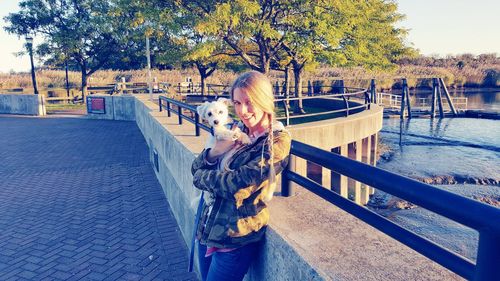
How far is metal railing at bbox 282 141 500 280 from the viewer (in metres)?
1.15

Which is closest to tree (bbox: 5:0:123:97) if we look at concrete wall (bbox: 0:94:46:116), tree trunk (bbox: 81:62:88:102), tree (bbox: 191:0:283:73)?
tree trunk (bbox: 81:62:88:102)

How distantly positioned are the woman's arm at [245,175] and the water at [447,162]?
7227 mm

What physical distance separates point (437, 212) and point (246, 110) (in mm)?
1132

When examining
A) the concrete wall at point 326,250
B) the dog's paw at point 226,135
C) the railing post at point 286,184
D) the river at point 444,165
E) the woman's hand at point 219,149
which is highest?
the dog's paw at point 226,135

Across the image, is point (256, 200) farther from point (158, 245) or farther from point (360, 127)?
point (360, 127)

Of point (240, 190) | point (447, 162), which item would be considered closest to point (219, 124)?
point (240, 190)

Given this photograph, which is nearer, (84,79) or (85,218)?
(85,218)

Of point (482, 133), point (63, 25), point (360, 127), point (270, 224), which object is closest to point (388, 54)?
point (482, 133)

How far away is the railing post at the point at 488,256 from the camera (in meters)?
1.13

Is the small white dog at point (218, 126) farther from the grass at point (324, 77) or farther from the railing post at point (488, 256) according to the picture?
the grass at point (324, 77)

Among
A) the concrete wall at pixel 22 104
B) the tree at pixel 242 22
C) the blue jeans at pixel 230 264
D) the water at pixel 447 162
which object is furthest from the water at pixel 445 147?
the concrete wall at pixel 22 104

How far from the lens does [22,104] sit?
→ 23609mm

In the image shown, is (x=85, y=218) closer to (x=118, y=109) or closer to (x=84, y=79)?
(x=118, y=109)

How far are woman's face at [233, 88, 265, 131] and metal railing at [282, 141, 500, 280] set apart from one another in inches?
18.5
